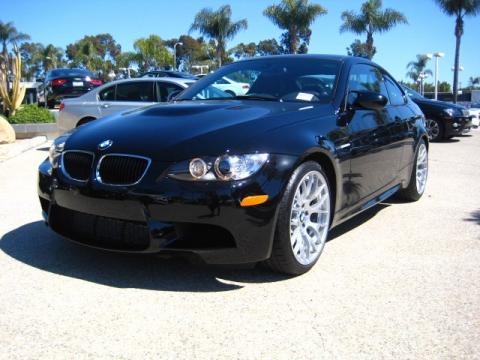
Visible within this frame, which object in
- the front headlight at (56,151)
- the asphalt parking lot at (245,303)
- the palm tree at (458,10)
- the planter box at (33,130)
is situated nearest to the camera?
the asphalt parking lot at (245,303)

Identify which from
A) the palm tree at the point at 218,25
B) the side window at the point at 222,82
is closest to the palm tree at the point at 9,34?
the palm tree at the point at 218,25

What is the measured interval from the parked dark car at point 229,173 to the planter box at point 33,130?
28.5 feet

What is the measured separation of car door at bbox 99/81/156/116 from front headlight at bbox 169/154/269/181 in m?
6.26

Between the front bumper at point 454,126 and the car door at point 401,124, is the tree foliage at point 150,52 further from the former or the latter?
the car door at point 401,124

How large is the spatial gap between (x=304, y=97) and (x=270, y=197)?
1289mm

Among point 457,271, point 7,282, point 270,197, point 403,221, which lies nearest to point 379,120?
point 403,221

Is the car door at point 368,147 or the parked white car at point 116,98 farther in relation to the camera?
the parked white car at point 116,98

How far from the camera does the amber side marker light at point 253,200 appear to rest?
2869 millimetres

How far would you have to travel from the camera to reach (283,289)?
10.3 feet

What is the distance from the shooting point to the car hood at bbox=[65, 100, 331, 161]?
299 centimetres

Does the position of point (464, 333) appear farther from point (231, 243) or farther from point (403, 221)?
point (403, 221)

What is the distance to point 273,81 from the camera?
423 centimetres

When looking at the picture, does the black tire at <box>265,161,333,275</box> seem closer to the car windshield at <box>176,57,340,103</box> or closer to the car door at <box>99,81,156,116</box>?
the car windshield at <box>176,57,340,103</box>

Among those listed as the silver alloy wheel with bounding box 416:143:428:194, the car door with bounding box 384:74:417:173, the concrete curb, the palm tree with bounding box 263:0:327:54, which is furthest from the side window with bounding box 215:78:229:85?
the palm tree with bounding box 263:0:327:54
